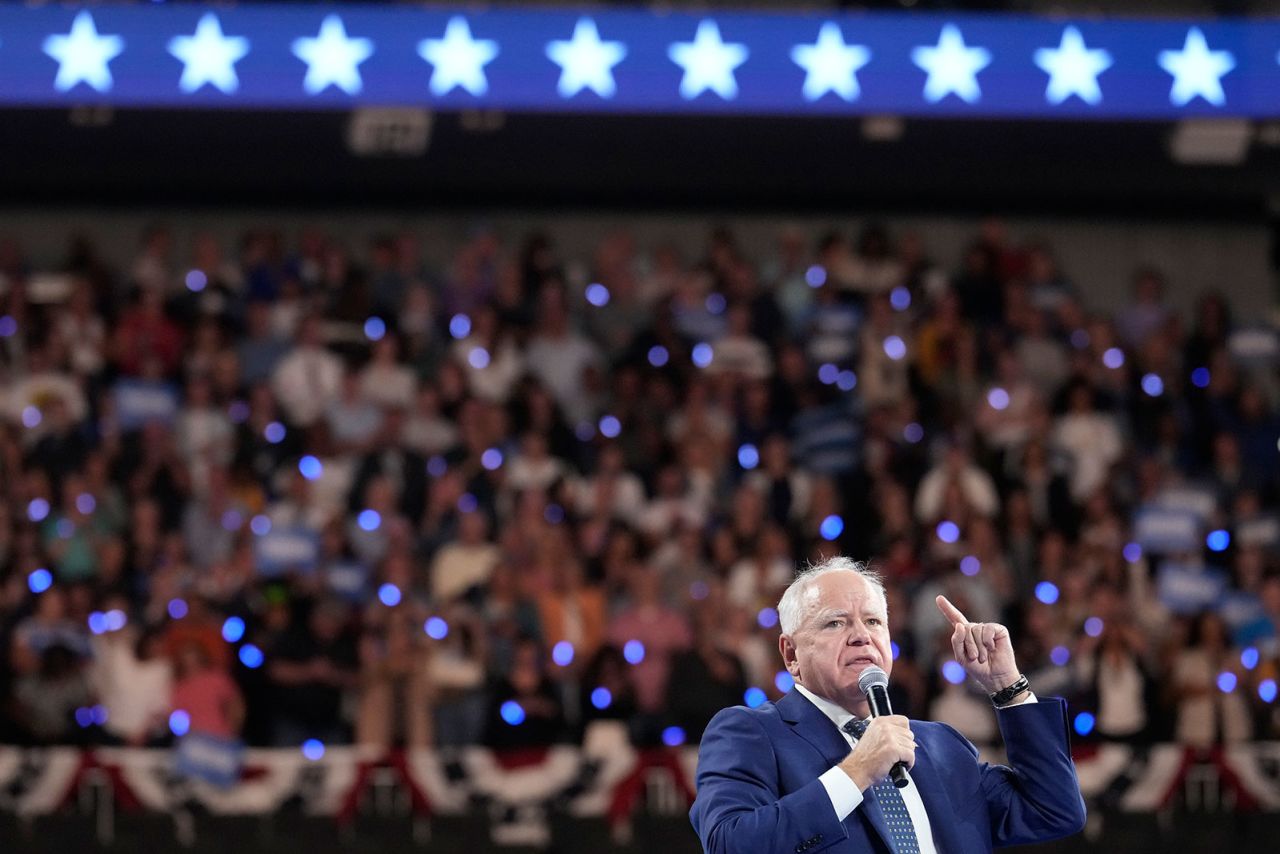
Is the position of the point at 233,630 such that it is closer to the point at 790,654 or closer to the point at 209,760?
the point at 209,760

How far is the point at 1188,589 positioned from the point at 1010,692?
7.13 metres

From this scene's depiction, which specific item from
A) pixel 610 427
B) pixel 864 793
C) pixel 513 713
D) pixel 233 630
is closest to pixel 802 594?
pixel 864 793

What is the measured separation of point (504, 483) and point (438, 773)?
2.39 metres

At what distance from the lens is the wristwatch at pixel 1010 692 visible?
425 centimetres

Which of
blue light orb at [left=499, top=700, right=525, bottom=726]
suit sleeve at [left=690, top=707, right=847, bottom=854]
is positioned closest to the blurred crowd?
blue light orb at [left=499, top=700, right=525, bottom=726]

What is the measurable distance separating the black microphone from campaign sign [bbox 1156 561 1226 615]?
7367 mm

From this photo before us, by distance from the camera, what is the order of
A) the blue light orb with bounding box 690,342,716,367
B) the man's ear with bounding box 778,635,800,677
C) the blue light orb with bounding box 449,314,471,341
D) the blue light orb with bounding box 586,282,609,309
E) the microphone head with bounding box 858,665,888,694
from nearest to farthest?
the microphone head with bounding box 858,665,888,694
the man's ear with bounding box 778,635,800,677
the blue light orb with bounding box 690,342,716,367
the blue light orb with bounding box 449,314,471,341
the blue light orb with bounding box 586,282,609,309

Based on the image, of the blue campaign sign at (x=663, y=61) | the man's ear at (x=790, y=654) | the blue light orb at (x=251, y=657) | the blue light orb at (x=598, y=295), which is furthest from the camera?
the blue light orb at (x=598, y=295)

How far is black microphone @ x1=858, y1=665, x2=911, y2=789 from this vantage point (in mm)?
3818

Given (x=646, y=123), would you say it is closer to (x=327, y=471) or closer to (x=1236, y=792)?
(x=327, y=471)

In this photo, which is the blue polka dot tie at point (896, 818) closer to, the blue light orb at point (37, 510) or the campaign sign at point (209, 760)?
the campaign sign at point (209, 760)

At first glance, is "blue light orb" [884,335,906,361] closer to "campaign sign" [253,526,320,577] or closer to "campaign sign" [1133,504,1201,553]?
"campaign sign" [1133,504,1201,553]

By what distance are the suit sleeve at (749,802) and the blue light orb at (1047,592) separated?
7194 millimetres

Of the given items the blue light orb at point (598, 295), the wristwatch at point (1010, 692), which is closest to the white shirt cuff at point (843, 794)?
the wristwatch at point (1010, 692)
